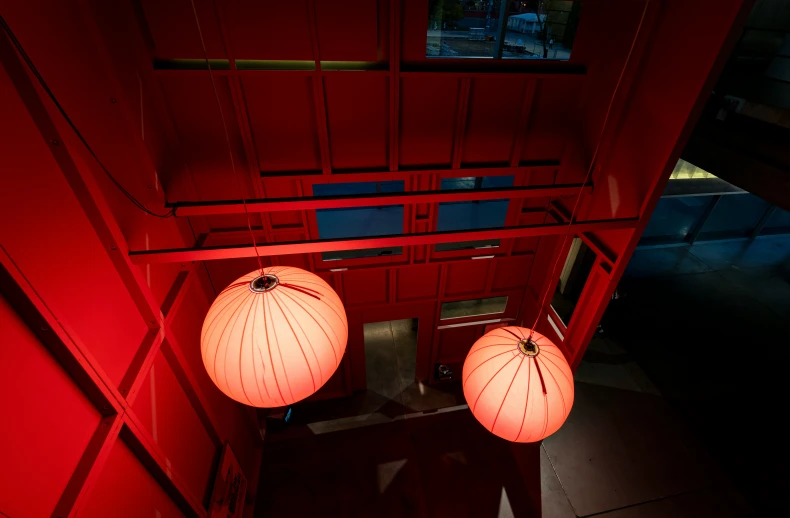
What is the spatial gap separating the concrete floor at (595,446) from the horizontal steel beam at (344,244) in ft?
11.8

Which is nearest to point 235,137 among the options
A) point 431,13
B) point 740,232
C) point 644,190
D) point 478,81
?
point 431,13

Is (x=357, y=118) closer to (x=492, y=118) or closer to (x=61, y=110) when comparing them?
(x=492, y=118)

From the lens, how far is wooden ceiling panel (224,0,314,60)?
9.43 feet

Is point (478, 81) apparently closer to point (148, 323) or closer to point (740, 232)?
point (148, 323)

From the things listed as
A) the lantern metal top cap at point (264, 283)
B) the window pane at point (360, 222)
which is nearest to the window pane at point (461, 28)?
the lantern metal top cap at point (264, 283)

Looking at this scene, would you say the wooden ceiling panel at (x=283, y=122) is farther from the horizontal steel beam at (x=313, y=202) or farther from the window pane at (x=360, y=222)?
the window pane at (x=360, y=222)

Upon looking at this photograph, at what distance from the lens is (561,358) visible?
2.38 meters

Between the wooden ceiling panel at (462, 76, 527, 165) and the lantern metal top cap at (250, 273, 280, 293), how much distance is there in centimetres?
→ 267

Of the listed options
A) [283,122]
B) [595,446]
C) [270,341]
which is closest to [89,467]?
[270,341]

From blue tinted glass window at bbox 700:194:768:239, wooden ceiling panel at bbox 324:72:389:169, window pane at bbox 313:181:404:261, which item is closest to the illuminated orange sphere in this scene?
wooden ceiling panel at bbox 324:72:389:169

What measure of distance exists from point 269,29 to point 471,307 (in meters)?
5.62

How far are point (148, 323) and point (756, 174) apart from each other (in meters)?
6.09

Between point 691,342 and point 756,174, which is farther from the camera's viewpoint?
point 691,342

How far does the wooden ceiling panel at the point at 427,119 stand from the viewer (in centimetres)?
343
